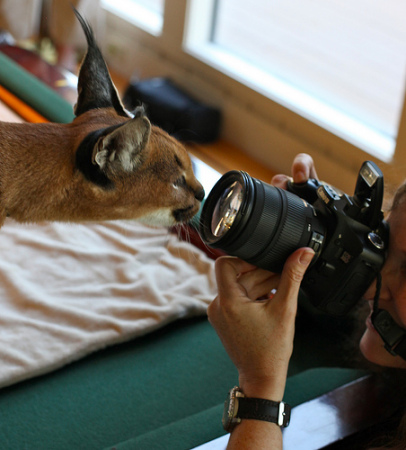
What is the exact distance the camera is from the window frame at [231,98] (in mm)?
2609

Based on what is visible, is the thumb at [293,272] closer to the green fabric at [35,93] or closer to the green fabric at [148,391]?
the green fabric at [148,391]

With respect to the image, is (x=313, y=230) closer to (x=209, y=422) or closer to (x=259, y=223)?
(x=259, y=223)

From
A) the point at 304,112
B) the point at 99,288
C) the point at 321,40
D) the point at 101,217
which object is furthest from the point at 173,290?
the point at 321,40

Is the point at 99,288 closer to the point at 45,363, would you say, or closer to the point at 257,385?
the point at 45,363

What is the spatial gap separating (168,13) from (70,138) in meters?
2.52

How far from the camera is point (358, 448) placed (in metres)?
1.11

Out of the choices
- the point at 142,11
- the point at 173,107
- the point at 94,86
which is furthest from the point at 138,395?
the point at 142,11

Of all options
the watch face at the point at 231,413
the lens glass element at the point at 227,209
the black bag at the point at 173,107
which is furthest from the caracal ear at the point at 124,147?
the black bag at the point at 173,107

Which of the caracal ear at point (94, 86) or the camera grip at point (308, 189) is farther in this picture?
the camera grip at point (308, 189)

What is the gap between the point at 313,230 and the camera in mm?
994

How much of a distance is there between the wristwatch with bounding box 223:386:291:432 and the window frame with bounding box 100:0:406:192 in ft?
4.91

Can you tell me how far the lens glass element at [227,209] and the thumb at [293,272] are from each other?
0.39 ft

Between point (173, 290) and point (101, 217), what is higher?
point (101, 217)

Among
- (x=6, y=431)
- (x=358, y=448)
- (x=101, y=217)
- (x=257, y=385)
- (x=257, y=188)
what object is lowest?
(x=6, y=431)
